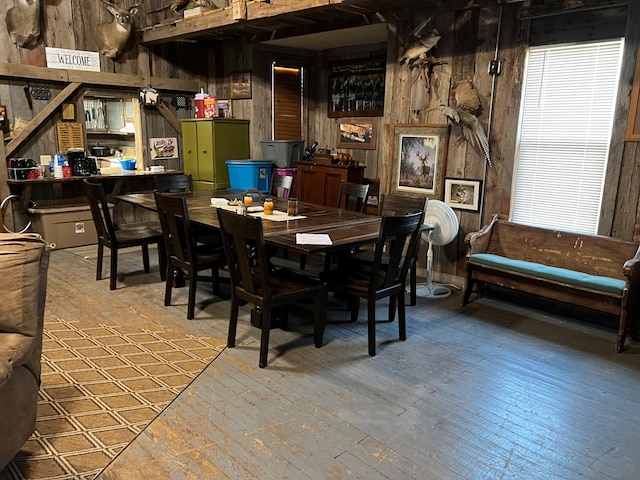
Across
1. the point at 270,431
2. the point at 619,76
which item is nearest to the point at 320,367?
the point at 270,431

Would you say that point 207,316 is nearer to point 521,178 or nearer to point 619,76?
point 521,178

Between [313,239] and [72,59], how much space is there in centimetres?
467

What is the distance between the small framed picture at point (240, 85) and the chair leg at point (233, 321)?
14.1ft

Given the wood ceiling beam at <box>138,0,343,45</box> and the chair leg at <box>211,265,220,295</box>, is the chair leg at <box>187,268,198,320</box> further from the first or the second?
the wood ceiling beam at <box>138,0,343,45</box>

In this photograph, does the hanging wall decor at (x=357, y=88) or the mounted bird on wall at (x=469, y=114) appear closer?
the mounted bird on wall at (x=469, y=114)

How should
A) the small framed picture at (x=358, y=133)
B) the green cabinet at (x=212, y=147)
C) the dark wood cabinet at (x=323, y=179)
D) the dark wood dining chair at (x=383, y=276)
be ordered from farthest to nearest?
1. the green cabinet at (x=212, y=147)
2. the small framed picture at (x=358, y=133)
3. the dark wood cabinet at (x=323, y=179)
4. the dark wood dining chair at (x=383, y=276)

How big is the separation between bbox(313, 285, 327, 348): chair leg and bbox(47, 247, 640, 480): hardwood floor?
79 millimetres

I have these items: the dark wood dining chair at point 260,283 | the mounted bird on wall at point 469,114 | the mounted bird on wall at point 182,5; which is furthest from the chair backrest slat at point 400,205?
the mounted bird on wall at point 182,5

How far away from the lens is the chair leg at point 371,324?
317cm

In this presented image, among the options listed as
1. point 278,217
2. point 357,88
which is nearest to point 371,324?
point 278,217

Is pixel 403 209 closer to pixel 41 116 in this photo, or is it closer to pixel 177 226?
pixel 177 226

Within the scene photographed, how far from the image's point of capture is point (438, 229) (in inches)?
172

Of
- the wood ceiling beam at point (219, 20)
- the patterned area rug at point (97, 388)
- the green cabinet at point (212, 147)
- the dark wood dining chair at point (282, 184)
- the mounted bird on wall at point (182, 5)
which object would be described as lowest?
the patterned area rug at point (97, 388)

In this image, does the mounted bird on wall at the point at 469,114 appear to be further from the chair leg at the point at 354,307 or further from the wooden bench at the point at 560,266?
the chair leg at the point at 354,307
